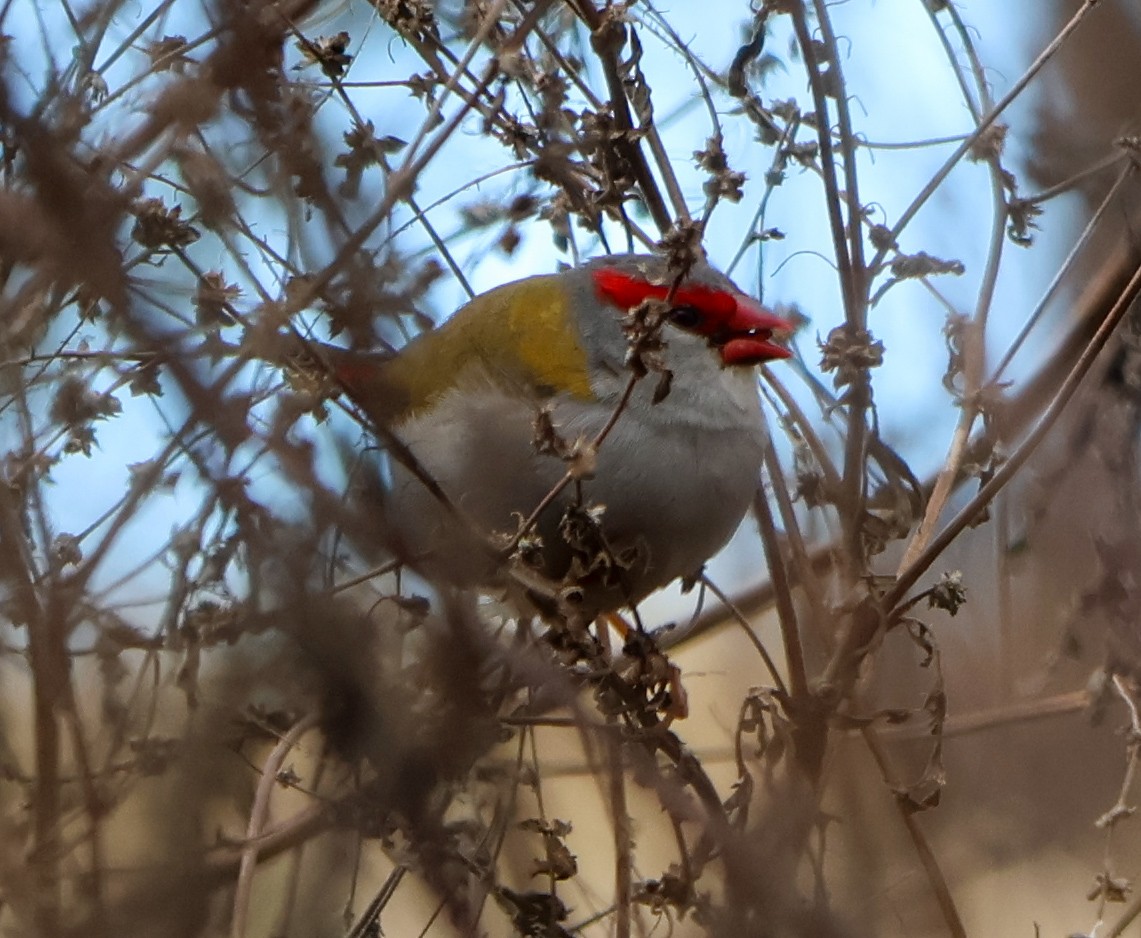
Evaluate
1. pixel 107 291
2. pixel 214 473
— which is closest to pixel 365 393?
pixel 214 473

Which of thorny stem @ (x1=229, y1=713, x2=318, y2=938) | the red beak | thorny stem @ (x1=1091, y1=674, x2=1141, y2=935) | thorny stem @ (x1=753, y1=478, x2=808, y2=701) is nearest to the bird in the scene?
the red beak

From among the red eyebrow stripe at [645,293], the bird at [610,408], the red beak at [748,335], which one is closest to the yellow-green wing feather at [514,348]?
the bird at [610,408]

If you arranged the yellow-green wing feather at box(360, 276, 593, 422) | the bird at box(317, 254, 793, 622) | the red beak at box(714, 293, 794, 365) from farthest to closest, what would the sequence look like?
1. the red beak at box(714, 293, 794, 365)
2. the yellow-green wing feather at box(360, 276, 593, 422)
3. the bird at box(317, 254, 793, 622)

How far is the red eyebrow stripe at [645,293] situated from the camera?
12.3ft

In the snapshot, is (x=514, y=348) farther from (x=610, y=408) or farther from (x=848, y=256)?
(x=848, y=256)

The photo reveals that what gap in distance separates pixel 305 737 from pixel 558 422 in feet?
4.89

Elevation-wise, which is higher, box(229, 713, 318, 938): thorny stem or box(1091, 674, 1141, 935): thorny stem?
box(1091, 674, 1141, 935): thorny stem

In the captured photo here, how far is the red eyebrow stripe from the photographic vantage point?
374cm

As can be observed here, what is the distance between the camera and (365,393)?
188cm

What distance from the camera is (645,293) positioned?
149 inches

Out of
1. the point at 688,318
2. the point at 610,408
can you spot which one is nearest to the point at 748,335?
the point at 688,318

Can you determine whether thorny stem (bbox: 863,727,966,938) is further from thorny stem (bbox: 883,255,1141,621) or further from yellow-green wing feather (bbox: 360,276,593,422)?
yellow-green wing feather (bbox: 360,276,593,422)

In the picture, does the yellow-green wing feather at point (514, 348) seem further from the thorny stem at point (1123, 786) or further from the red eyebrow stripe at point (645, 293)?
the thorny stem at point (1123, 786)

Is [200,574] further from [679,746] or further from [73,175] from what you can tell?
[73,175]
